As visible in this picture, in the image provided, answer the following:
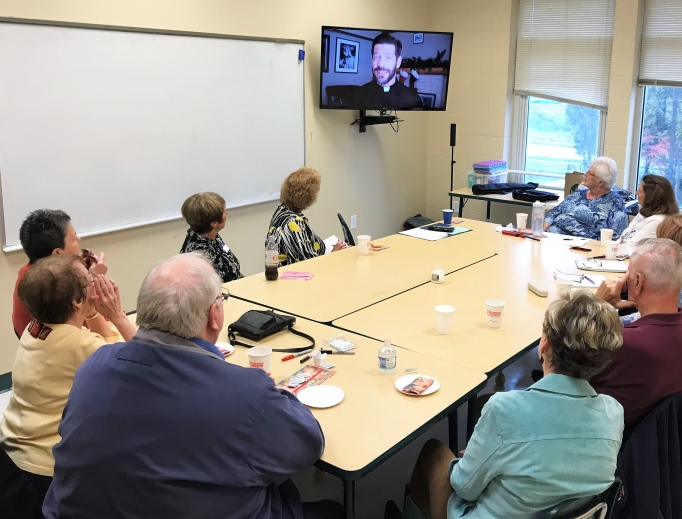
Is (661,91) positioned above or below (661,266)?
above

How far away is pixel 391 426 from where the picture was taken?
1.87m

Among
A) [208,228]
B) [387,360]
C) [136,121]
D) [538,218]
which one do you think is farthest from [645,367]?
[136,121]

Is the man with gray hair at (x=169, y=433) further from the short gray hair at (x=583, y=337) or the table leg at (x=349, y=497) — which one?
the short gray hair at (x=583, y=337)

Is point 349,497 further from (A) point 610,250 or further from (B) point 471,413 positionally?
(A) point 610,250

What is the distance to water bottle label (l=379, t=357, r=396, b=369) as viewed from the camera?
2.19 m

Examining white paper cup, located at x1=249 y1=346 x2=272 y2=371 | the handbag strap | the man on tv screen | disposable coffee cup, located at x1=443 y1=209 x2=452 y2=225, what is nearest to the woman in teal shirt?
white paper cup, located at x1=249 y1=346 x2=272 y2=371

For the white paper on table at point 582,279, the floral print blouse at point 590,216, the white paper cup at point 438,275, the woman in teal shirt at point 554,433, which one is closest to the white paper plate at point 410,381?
the woman in teal shirt at point 554,433

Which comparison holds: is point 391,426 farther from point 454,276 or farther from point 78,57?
point 78,57

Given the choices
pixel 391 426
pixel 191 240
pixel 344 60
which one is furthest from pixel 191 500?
pixel 344 60

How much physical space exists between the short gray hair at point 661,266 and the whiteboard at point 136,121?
124 inches

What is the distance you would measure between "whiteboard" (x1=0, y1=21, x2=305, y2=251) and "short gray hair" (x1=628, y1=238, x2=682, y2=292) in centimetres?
316

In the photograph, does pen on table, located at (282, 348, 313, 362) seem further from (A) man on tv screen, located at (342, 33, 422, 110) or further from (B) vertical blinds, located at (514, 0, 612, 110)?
(B) vertical blinds, located at (514, 0, 612, 110)

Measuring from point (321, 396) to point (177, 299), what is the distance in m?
0.64

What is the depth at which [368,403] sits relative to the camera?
200 cm
